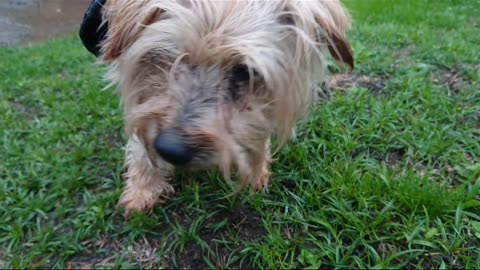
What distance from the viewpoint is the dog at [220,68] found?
202 centimetres

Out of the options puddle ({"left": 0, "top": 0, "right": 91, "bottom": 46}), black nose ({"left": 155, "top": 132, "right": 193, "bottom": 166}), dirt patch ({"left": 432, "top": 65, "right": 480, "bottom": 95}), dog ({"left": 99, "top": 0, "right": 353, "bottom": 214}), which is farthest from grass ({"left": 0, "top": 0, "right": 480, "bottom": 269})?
puddle ({"left": 0, "top": 0, "right": 91, "bottom": 46})

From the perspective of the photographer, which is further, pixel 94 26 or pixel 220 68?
pixel 94 26

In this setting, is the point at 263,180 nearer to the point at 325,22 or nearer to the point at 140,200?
the point at 140,200

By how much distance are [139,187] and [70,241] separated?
510 millimetres

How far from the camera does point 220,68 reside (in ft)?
6.87

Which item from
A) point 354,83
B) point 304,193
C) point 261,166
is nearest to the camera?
point 261,166

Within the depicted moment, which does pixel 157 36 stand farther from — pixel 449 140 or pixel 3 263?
pixel 449 140

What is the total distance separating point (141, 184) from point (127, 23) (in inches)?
41.6

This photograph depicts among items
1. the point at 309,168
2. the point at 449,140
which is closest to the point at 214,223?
the point at 309,168

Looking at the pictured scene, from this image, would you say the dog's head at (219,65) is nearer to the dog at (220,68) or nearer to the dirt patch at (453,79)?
the dog at (220,68)

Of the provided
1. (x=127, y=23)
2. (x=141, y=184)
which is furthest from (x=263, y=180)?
(x=127, y=23)

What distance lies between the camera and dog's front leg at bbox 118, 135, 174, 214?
2.79 metres

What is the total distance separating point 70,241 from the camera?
2656 mm

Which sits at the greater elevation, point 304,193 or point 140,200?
point 304,193
